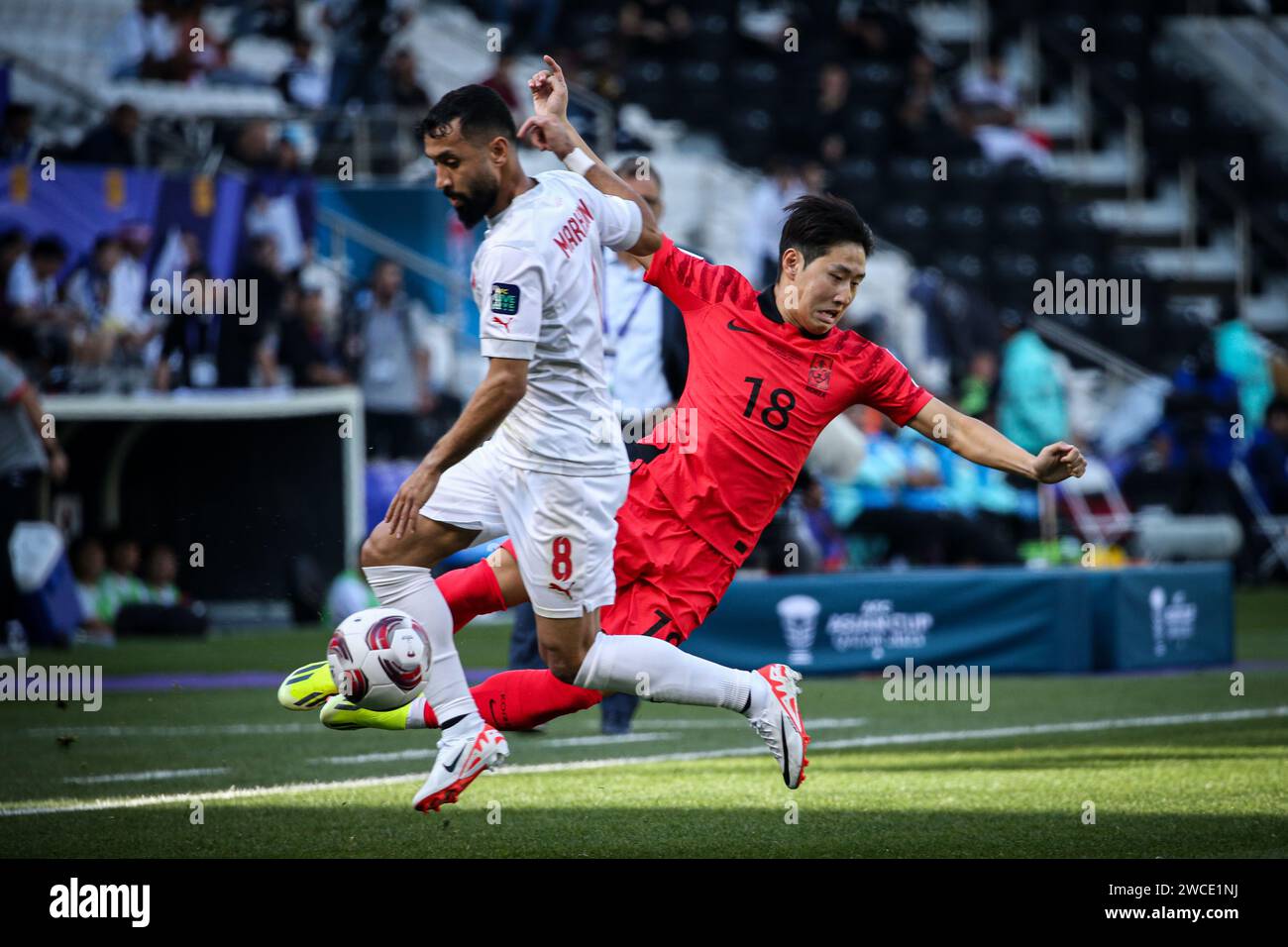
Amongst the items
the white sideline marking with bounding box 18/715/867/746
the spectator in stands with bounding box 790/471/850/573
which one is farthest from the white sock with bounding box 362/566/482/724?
the spectator in stands with bounding box 790/471/850/573

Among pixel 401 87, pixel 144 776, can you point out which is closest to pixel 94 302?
pixel 401 87

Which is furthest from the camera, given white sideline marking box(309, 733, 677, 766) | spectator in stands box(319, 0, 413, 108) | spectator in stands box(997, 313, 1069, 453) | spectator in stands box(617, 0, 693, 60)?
spectator in stands box(617, 0, 693, 60)

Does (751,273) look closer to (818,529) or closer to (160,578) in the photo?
(818,529)

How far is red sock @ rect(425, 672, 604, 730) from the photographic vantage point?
613 centimetres

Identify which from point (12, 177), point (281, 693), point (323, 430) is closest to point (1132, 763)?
point (281, 693)

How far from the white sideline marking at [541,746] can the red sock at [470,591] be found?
1894 mm

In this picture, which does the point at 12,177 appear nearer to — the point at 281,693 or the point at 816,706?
the point at 816,706

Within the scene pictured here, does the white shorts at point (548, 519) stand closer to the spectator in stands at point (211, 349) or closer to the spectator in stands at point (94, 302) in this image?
the spectator in stands at point (94, 302)

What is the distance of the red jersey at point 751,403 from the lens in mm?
6188

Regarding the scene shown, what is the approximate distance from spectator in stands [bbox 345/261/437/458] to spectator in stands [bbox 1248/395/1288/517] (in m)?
8.66

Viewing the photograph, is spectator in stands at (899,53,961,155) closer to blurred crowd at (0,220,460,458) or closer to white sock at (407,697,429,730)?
blurred crowd at (0,220,460,458)

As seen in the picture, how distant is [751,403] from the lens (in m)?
6.19

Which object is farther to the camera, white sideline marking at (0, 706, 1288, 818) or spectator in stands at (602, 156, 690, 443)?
spectator in stands at (602, 156, 690, 443)
